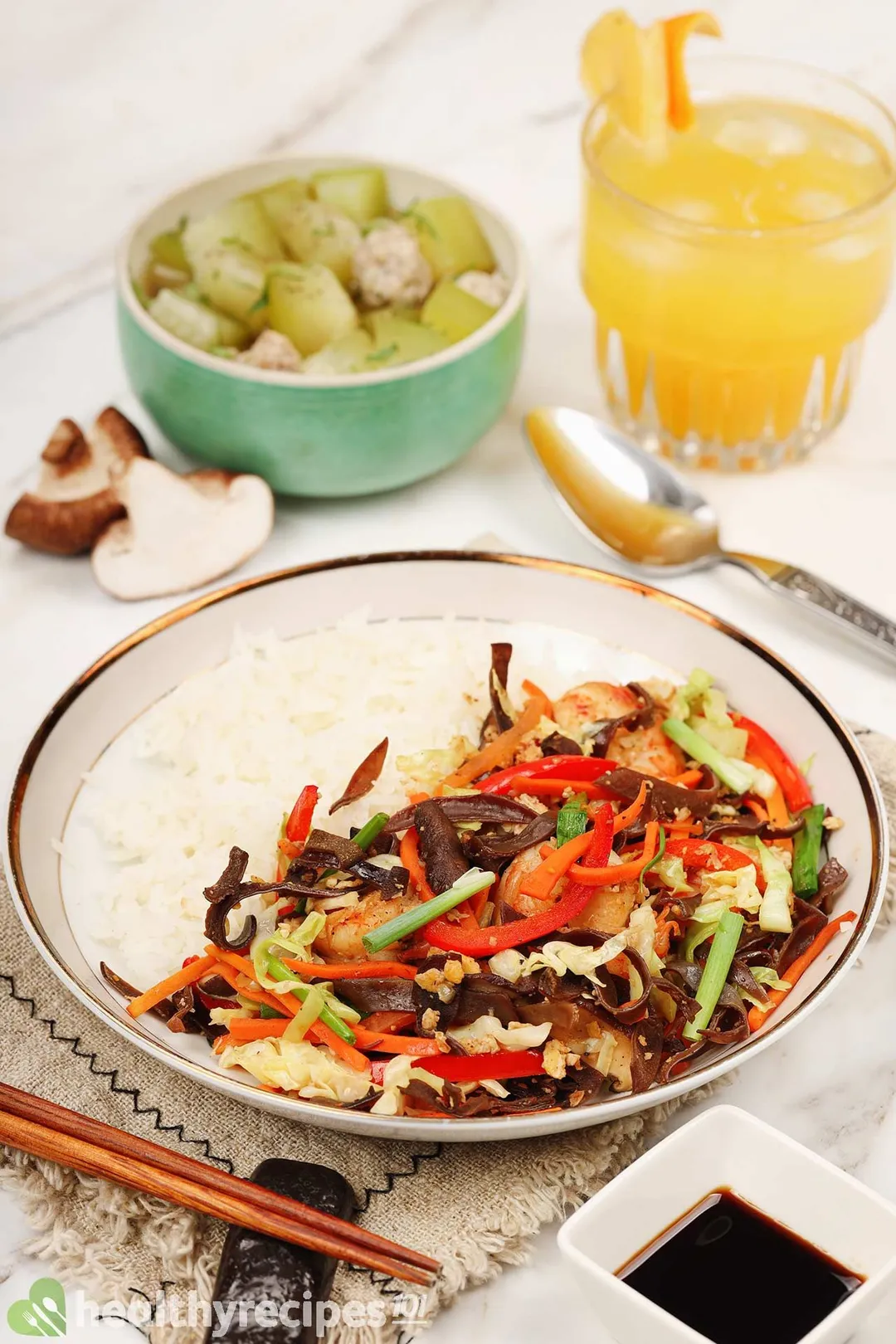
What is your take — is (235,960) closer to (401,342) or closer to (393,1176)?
(393,1176)

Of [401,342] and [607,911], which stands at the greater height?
[401,342]

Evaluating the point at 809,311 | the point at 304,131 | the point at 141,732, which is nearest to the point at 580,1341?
the point at 141,732

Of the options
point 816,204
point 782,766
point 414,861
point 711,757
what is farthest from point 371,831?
point 816,204

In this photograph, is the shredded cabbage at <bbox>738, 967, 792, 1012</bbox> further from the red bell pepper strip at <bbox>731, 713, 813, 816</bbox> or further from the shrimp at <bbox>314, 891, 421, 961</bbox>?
the shrimp at <bbox>314, 891, 421, 961</bbox>

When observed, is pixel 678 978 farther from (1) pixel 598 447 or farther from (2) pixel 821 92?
(2) pixel 821 92

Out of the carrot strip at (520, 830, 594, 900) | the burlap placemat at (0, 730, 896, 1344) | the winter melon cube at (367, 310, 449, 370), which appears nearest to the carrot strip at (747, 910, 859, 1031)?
the burlap placemat at (0, 730, 896, 1344)
